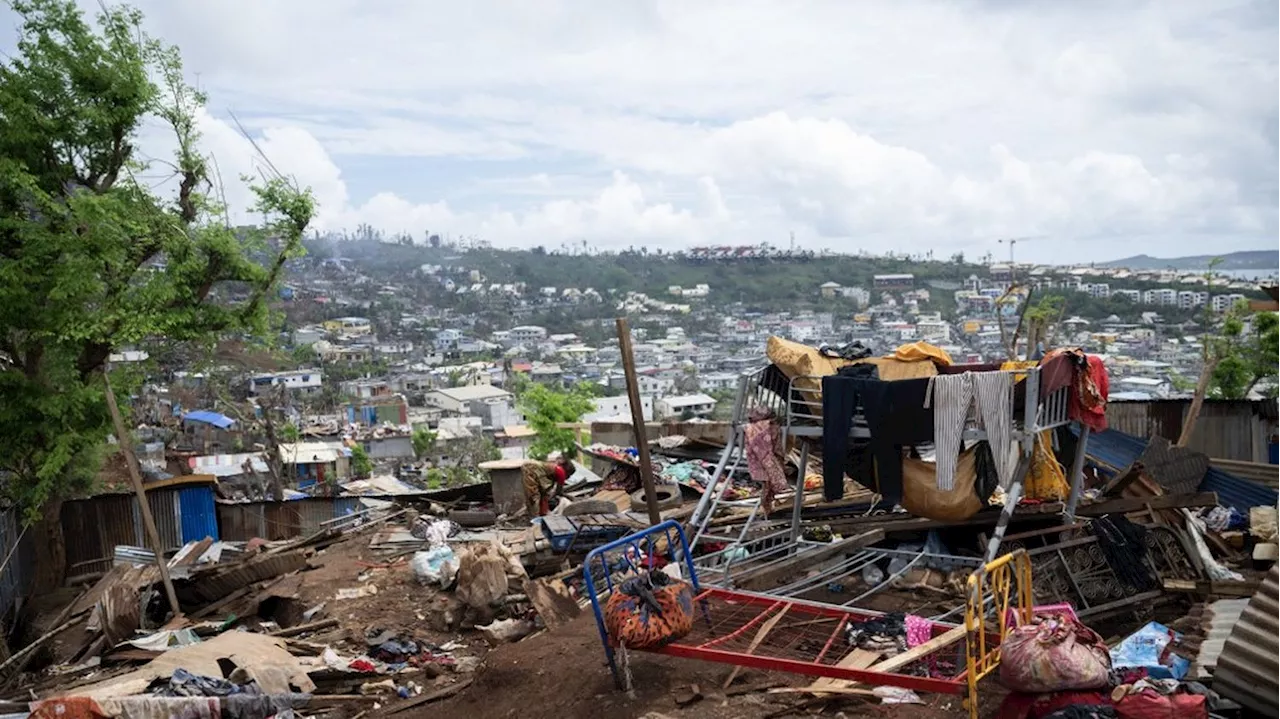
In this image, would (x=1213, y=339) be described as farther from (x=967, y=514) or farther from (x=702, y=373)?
(x=702, y=373)

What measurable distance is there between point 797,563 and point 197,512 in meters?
13.3

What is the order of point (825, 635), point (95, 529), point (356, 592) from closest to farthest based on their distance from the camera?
point (825, 635) → point (356, 592) → point (95, 529)

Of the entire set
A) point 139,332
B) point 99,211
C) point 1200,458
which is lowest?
point 1200,458

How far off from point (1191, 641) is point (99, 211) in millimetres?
13944

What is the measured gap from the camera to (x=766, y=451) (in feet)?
30.9

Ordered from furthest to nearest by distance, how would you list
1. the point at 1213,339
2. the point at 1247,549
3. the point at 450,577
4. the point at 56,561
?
the point at 1213,339
the point at 56,561
the point at 450,577
the point at 1247,549

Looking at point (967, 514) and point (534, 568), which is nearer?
point (967, 514)

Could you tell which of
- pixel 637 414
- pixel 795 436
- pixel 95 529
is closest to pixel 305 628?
pixel 637 414

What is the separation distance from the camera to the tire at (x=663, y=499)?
13.7m

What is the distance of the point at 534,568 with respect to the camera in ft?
37.9

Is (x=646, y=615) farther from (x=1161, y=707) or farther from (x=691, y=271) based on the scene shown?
(x=691, y=271)

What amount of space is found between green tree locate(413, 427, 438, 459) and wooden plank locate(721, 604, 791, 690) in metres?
41.7

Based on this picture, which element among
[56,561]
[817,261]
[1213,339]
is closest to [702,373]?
[817,261]

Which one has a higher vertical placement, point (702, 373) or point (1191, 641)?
point (1191, 641)
